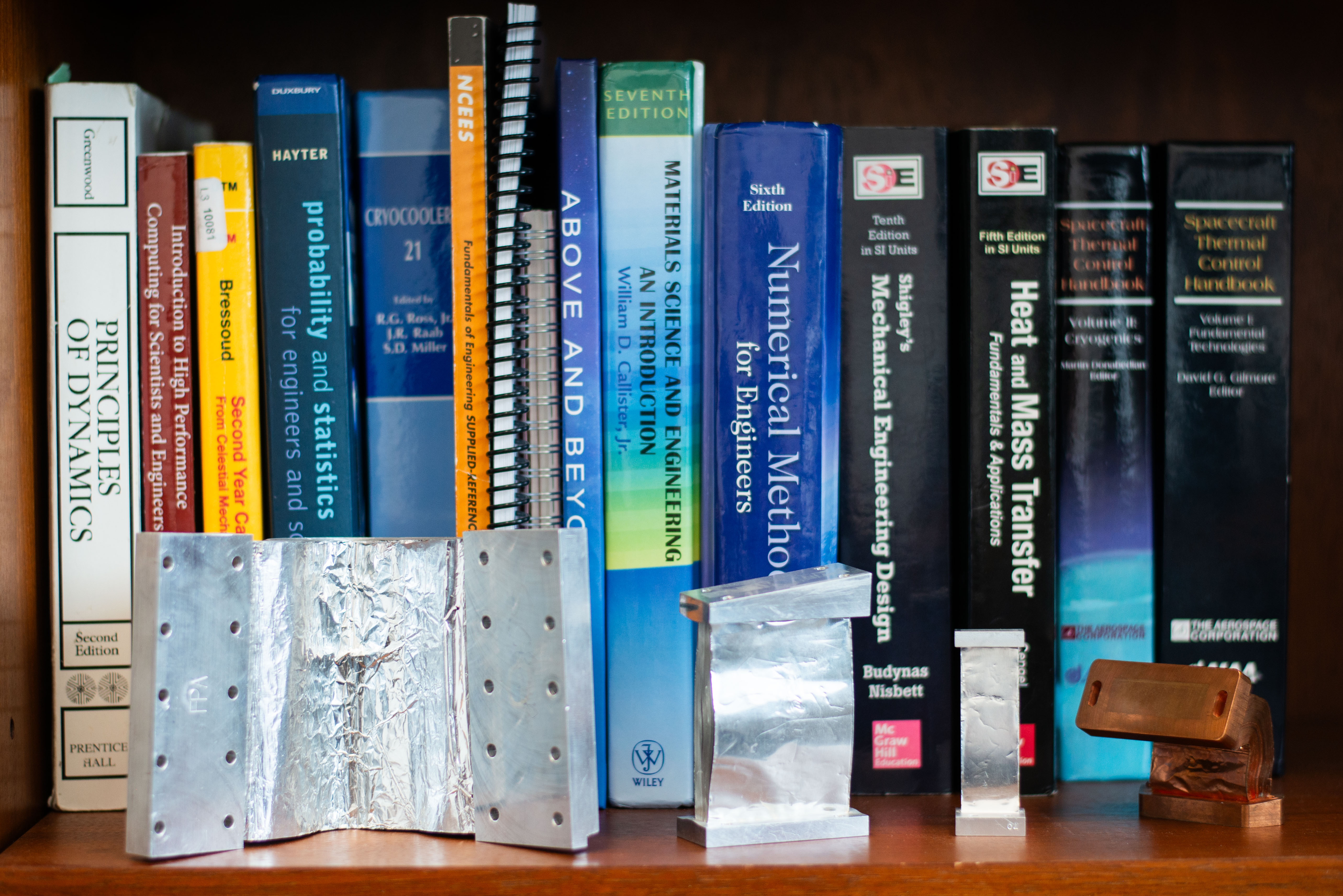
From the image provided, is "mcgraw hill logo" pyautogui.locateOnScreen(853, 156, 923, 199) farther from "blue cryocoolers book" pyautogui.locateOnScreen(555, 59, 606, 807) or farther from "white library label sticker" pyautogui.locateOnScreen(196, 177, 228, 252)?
"white library label sticker" pyautogui.locateOnScreen(196, 177, 228, 252)

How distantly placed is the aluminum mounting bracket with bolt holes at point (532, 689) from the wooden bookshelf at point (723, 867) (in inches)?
0.8

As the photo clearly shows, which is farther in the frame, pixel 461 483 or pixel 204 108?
pixel 204 108

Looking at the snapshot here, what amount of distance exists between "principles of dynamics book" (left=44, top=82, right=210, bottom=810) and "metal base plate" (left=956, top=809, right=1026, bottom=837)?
472 mm

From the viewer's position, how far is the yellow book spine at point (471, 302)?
2.08 ft

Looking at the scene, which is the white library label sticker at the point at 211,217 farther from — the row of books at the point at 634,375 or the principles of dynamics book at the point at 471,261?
the principles of dynamics book at the point at 471,261

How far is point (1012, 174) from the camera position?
66 centimetres

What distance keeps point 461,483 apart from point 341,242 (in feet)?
0.52

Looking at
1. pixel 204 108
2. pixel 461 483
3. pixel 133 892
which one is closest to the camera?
pixel 133 892

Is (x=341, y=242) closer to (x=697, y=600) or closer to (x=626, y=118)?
(x=626, y=118)

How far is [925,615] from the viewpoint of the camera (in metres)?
0.66

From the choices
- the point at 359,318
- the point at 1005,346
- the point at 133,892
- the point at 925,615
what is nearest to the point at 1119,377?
the point at 1005,346

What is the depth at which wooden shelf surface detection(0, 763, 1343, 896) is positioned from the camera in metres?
0.54

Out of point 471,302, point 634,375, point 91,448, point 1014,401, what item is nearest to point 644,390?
point 634,375

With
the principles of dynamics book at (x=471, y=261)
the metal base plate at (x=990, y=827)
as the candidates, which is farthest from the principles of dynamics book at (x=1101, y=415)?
the principles of dynamics book at (x=471, y=261)
